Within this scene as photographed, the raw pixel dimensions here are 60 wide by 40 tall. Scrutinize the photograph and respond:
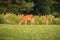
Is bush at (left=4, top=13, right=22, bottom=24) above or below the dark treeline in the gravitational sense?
above

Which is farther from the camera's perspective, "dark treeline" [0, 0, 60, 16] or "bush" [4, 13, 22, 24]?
"dark treeline" [0, 0, 60, 16]

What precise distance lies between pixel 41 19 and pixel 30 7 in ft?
28.8

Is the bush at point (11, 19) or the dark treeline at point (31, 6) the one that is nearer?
the bush at point (11, 19)

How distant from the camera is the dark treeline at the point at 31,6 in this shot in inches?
1170

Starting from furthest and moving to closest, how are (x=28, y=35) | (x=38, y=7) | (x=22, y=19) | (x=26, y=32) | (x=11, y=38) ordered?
(x=38, y=7) < (x=22, y=19) < (x=26, y=32) < (x=28, y=35) < (x=11, y=38)

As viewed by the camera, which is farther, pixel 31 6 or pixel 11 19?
pixel 31 6

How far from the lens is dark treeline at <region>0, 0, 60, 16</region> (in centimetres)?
2972

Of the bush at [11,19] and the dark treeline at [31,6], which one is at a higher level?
the bush at [11,19]

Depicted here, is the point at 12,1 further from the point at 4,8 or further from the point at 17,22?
the point at 17,22

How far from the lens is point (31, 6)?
3012 cm

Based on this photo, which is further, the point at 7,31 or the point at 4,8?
the point at 4,8

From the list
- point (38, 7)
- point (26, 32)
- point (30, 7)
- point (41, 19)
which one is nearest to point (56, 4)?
point (38, 7)

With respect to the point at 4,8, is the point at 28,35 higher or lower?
higher

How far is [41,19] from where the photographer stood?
21.9 meters
